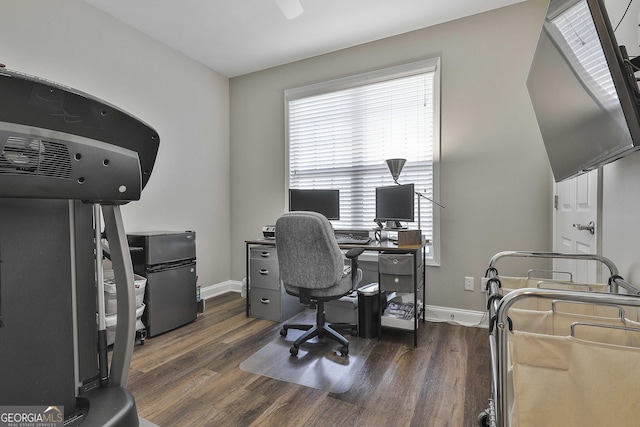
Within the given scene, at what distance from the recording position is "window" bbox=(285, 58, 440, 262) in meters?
2.90

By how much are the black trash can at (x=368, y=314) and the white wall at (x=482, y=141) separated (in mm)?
690

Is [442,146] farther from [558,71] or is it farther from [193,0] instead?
[193,0]

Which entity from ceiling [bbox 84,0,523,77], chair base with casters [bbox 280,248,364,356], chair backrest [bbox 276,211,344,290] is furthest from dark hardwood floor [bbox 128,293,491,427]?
ceiling [bbox 84,0,523,77]

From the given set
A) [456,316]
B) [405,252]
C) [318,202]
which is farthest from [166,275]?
[456,316]

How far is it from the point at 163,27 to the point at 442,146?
9.35 ft

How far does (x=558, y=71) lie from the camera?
117 centimetres

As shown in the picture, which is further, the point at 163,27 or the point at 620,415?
the point at 163,27

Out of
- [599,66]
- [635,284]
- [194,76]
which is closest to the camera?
[599,66]

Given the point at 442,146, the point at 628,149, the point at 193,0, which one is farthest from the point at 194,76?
the point at 628,149

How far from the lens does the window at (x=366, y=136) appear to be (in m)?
2.90

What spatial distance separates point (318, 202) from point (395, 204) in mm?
791

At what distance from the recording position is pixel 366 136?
3.21 metres

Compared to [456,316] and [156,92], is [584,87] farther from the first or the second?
[156,92]

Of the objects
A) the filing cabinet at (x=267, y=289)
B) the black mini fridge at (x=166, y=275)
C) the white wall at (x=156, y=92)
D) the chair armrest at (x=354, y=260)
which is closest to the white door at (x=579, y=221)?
the chair armrest at (x=354, y=260)
